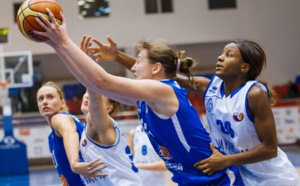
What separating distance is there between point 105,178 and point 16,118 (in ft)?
30.4

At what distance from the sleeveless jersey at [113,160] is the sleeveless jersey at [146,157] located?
1314mm

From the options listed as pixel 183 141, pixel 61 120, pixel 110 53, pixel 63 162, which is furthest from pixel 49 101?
pixel 183 141

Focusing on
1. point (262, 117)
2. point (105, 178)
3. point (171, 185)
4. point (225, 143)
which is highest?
point (262, 117)

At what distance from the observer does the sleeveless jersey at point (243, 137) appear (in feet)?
7.34

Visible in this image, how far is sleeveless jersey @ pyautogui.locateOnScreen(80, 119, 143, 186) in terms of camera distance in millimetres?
2672

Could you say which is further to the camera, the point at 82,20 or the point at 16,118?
the point at 82,20

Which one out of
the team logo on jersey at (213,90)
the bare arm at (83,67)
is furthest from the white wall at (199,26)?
the bare arm at (83,67)

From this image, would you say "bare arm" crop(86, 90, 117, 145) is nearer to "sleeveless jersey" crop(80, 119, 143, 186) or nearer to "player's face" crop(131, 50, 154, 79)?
"sleeveless jersey" crop(80, 119, 143, 186)

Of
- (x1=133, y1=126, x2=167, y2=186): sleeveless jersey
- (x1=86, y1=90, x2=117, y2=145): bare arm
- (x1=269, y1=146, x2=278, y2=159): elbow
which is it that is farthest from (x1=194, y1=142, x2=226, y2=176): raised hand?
(x1=133, y1=126, x2=167, y2=186): sleeveless jersey

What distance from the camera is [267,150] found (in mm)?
2162

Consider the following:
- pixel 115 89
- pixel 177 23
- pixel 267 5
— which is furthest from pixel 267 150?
pixel 267 5

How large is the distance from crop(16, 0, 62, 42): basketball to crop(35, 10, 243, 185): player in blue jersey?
2.9 inches

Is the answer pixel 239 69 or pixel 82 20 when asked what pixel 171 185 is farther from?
pixel 82 20

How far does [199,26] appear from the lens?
1385 cm
